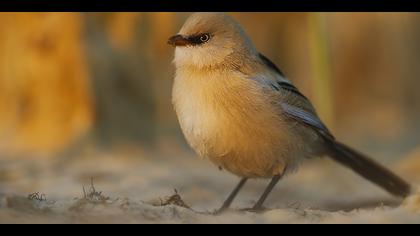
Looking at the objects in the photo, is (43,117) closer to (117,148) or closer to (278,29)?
(117,148)

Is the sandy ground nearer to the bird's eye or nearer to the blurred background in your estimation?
the blurred background

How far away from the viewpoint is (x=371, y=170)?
28.1 feet

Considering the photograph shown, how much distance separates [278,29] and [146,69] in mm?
2332

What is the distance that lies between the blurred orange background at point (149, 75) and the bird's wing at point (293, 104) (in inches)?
136

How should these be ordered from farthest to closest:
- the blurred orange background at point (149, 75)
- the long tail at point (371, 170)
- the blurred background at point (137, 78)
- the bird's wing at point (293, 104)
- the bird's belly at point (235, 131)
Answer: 1. the blurred orange background at point (149, 75)
2. the blurred background at point (137, 78)
3. the long tail at point (371, 170)
4. the bird's wing at point (293, 104)
5. the bird's belly at point (235, 131)

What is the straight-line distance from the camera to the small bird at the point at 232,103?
6680 mm

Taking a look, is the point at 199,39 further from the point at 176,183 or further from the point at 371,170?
the point at 176,183

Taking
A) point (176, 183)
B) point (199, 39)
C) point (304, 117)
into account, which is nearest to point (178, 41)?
point (199, 39)

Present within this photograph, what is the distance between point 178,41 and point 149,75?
5727 mm

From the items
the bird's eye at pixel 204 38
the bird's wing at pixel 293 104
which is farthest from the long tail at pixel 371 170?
the bird's eye at pixel 204 38

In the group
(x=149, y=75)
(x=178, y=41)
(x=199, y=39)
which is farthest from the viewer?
(x=149, y=75)

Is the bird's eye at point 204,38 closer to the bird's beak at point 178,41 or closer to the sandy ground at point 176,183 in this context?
the bird's beak at point 178,41

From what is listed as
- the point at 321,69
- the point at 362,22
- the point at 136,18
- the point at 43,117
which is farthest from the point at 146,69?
the point at 362,22

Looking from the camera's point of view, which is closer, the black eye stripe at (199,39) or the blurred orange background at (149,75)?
the black eye stripe at (199,39)
